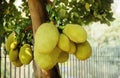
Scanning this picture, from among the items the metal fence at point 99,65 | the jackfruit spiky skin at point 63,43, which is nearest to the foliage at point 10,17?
the jackfruit spiky skin at point 63,43

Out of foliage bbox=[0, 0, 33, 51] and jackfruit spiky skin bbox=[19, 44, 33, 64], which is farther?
foliage bbox=[0, 0, 33, 51]

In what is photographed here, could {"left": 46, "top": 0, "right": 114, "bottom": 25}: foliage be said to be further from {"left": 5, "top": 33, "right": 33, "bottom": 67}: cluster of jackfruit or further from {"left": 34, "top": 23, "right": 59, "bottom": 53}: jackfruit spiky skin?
{"left": 34, "top": 23, "right": 59, "bottom": 53}: jackfruit spiky skin

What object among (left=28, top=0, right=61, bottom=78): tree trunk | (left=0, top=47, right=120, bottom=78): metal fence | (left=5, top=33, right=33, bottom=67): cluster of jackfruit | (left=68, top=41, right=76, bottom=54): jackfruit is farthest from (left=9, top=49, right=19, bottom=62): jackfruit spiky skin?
(left=0, top=47, right=120, bottom=78): metal fence

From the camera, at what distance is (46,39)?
0.91 m

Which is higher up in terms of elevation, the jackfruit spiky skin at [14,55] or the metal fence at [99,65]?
the jackfruit spiky skin at [14,55]

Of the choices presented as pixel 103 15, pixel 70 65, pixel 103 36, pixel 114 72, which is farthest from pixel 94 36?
pixel 103 15

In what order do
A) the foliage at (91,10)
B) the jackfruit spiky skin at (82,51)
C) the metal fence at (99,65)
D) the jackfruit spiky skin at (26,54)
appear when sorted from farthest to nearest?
the metal fence at (99,65)
the foliage at (91,10)
the jackfruit spiky skin at (26,54)
the jackfruit spiky skin at (82,51)

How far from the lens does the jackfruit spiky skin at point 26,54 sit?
46.5 inches

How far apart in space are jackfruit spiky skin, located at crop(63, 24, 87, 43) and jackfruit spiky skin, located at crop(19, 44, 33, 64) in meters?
0.24

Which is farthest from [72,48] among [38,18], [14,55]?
[14,55]

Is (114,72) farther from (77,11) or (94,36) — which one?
(77,11)

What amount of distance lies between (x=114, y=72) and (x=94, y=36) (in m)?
2.19

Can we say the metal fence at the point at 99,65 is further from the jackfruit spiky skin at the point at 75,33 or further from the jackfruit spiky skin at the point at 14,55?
the jackfruit spiky skin at the point at 75,33

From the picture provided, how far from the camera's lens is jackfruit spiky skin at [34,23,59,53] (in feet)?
2.96
